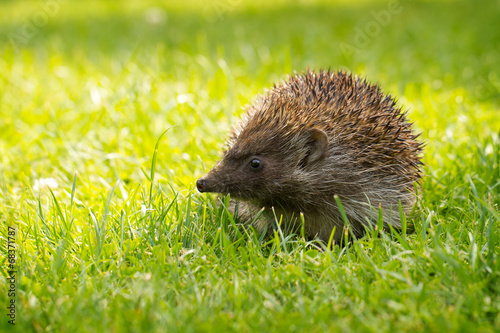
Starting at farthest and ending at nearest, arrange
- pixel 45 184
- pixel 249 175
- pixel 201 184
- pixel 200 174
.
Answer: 1. pixel 200 174
2. pixel 45 184
3. pixel 249 175
4. pixel 201 184

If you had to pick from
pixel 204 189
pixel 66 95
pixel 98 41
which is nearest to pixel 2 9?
pixel 98 41

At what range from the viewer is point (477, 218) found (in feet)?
11.9

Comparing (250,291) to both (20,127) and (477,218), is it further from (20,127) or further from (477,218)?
(20,127)

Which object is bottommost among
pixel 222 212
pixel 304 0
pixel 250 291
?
pixel 250 291

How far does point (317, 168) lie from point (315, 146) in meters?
0.16

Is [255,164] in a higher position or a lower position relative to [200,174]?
higher

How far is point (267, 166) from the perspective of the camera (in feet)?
12.1

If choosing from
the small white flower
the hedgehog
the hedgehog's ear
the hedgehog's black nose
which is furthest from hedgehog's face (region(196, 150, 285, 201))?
the small white flower

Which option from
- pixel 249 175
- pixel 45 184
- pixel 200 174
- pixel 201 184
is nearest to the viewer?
pixel 201 184

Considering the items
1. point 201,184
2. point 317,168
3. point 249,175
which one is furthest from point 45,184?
point 317,168

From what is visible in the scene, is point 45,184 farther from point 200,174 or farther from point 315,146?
point 315,146

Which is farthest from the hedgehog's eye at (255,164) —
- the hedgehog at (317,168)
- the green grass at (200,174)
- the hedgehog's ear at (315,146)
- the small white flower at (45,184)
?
the small white flower at (45,184)

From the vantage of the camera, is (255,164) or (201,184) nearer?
(201,184)

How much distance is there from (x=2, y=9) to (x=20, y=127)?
21.3 feet
